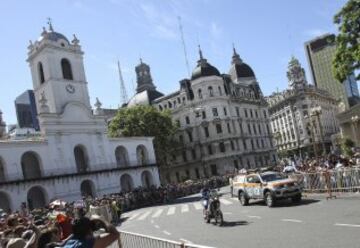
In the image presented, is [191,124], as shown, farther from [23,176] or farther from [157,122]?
[23,176]

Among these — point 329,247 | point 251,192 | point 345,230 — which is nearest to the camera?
point 329,247

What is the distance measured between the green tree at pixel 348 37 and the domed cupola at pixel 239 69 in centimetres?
7537

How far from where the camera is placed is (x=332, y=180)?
22.9 meters

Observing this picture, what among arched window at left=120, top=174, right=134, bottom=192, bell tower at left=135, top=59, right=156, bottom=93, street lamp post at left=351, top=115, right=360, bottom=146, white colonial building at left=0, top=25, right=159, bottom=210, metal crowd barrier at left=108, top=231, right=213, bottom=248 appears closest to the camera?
metal crowd barrier at left=108, top=231, right=213, bottom=248

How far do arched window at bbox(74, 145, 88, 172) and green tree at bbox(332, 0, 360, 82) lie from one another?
118 feet

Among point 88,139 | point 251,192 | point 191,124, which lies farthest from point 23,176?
point 191,124

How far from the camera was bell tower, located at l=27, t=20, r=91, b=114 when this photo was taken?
52.2 m

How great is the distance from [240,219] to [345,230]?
22.6 feet

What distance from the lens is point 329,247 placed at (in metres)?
11.1

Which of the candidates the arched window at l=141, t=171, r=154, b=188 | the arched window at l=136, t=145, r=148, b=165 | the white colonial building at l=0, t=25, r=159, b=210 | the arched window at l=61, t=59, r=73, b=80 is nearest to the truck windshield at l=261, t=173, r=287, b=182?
the white colonial building at l=0, t=25, r=159, b=210

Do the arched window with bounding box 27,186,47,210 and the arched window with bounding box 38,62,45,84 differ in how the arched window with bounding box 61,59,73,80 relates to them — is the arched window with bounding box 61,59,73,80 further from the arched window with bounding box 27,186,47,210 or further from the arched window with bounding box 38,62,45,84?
the arched window with bounding box 27,186,47,210

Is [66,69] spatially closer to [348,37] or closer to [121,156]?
[121,156]

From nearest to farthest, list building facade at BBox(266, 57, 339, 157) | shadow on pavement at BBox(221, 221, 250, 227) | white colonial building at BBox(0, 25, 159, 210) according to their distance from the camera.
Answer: shadow on pavement at BBox(221, 221, 250, 227)
white colonial building at BBox(0, 25, 159, 210)
building facade at BBox(266, 57, 339, 157)

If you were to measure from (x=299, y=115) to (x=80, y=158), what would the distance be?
82.3m
